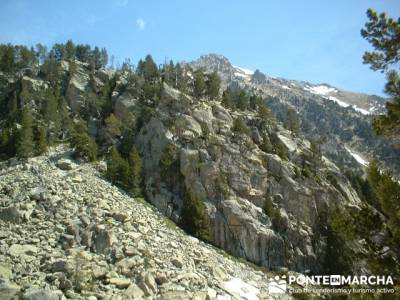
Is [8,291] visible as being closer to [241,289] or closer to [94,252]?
[94,252]

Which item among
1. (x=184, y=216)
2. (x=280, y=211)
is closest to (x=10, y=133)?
(x=184, y=216)

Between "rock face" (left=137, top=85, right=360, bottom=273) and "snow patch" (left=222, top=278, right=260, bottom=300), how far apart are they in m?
16.1

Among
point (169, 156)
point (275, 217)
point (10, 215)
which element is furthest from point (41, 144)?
point (275, 217)

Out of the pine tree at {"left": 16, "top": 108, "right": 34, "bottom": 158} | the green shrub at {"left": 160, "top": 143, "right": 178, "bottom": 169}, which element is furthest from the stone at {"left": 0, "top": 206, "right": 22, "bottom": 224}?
the green shrub at {"left": 160, "top": 143, "right": 178, "bottom": 169}

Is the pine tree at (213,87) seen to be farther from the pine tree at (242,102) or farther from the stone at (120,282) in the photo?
the stone at (120,282)

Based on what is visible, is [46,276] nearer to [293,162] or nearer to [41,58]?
[293,162]

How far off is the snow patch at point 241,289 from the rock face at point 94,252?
0.68ft

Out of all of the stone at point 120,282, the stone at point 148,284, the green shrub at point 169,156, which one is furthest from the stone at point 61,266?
the green shrub at point 169,156

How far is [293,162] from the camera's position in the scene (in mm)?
79250

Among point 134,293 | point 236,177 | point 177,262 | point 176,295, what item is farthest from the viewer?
point 236,177

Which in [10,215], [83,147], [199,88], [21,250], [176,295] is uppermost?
[199,88]

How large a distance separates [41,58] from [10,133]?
75.0 m

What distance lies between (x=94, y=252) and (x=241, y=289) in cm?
1532

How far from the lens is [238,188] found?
210 feet
